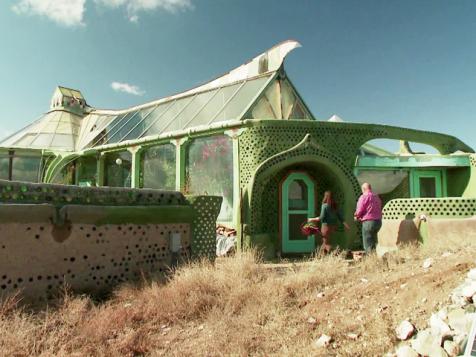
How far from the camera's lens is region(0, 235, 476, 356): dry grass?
13.0ft

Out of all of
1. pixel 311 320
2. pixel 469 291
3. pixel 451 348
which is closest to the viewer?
pixel 451 348

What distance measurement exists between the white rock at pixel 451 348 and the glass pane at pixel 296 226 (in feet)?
23.5

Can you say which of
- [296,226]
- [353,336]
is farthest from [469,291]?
[296,226]

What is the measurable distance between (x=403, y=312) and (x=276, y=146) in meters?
6.56

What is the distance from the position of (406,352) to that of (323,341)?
83 cm

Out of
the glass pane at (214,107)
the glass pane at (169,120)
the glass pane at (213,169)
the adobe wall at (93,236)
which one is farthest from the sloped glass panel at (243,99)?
the adobe wall at (93,236)

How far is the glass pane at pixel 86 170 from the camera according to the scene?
46.7 feet

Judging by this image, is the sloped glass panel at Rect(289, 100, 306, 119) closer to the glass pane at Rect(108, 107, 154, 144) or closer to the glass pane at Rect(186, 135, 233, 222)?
the glass pane at Rect(186, 135, 233, 222)

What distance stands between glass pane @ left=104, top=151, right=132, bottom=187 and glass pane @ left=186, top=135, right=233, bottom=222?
280 cm

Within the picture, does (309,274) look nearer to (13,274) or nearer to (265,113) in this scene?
(13,274)

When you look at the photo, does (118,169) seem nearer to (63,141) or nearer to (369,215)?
(63,141)

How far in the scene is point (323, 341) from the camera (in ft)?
12.7

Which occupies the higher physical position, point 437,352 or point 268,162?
point 268,162

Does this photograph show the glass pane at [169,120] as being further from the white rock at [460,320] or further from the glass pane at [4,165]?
the white rock at [460,320]
